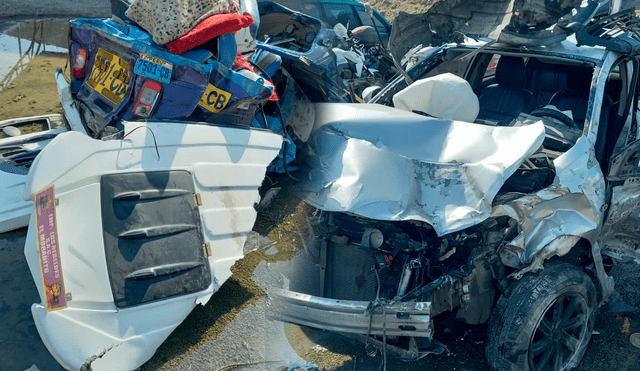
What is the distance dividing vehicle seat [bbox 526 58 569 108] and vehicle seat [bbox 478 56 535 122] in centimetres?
6

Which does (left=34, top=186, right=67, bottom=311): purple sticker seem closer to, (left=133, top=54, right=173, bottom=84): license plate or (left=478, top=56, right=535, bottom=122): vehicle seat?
(left=133, top=54, right=173, bottom=84): license plate

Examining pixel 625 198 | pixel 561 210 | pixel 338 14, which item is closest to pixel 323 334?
pixel 561 210

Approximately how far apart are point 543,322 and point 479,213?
873 millimetres

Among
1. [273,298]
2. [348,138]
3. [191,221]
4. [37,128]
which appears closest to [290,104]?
[348,138]

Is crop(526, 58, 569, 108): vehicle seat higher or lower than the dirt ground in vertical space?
higher

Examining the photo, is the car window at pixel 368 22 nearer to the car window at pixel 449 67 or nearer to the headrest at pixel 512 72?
the car window at pixel 449 67

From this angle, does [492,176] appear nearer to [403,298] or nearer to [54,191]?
[403,298]

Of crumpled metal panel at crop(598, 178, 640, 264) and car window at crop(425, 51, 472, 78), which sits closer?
crumpled metal panel at crop(598, 178, 640, 264)

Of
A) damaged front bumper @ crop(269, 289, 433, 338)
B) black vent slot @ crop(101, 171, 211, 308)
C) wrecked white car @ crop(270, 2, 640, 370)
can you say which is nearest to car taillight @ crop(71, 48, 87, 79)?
black vent slot @ crop(101, 171, 211, 308)

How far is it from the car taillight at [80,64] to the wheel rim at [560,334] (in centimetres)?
420

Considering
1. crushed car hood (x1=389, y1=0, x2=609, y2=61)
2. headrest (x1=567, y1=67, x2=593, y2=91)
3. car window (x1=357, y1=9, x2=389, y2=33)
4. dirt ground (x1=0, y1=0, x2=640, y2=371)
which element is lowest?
dirt ground (x1=0, y1=0, x2=640, y2=371)

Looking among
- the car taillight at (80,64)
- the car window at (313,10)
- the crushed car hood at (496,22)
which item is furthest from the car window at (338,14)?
the car taillight at (80,64)

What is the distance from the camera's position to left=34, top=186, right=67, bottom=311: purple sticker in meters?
2.78

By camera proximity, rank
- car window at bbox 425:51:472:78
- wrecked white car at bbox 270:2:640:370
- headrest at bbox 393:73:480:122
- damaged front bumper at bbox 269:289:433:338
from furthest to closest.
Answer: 1. car window at bbox 425:51:472:78
2. headrest at bbox 393:73:480:122
3. wrecked white car at bbox 270:2:640:370
4. damaged front bumper at bbox 269:289:433:338
